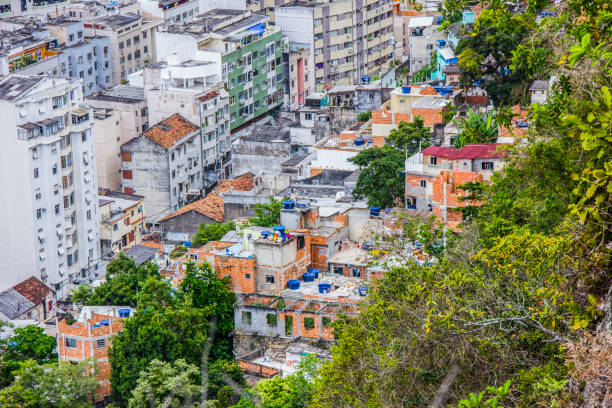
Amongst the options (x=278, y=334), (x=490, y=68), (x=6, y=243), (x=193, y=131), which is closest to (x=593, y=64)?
(x=278, y=334)

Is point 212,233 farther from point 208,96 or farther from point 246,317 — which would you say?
point 208,96

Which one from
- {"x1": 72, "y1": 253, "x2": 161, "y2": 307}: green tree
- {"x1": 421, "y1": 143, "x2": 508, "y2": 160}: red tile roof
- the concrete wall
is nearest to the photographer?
{"x1": 72, "y1": 253, "x2": 161, "y2": 307}: green tree

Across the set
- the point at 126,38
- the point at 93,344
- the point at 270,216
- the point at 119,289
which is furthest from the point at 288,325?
the point at 126,38

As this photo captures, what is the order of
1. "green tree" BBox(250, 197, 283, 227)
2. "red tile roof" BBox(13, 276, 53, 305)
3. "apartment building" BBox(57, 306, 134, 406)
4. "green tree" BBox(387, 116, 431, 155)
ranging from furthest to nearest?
1. "red tile roof" BBox(13, 276, 53, 305)
2. "green tree" BBox(387, 116, 431, 155)
3. "green tree" BBox(250, 197, 283, 227)
4. "apartment building" BBox(57, 306, 134, 406)

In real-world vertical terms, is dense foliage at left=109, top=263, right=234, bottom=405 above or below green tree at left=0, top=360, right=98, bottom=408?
above

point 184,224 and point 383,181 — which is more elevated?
point 383,181

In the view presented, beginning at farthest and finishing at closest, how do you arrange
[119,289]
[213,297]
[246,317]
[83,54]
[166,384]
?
1. [83,54]
2. [119,289]
3. [246,317]
4. [213,297]
5. [166,384]

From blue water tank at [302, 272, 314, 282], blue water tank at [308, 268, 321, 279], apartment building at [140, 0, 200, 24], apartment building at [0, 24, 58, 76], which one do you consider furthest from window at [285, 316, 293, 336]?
apartment building at [140, 0, 200, 24]

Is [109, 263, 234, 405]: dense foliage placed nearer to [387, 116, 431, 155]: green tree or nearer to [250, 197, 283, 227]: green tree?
[250, 197, 283, 227]: green tree
